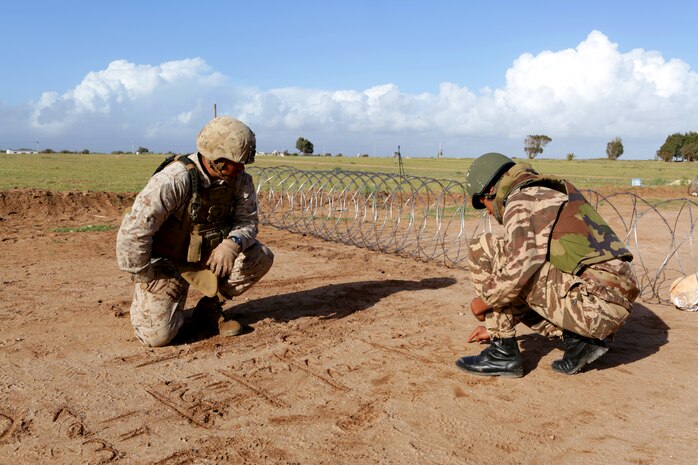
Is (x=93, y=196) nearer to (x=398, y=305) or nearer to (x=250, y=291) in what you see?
(x=250, y=291)

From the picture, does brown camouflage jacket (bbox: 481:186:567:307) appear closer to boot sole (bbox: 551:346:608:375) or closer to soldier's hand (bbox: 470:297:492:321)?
soldier's hand (bbox: 470:297:492:321)

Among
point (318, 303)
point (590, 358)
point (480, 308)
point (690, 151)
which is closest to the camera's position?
point (590, 358)

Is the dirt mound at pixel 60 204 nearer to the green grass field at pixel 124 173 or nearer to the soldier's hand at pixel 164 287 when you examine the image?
the green grass field at pixel 124 173

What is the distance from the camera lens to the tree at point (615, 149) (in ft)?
293

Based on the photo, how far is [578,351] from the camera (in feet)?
14.8

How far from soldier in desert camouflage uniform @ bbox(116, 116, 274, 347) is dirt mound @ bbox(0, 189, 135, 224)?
8.94 metres

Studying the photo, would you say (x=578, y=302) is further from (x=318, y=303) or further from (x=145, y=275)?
(x=145, y=275)

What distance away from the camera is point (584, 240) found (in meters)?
4.13

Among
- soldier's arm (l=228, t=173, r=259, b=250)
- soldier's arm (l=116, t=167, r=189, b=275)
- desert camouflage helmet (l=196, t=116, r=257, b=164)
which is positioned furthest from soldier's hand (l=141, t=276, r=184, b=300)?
desert camouflage helmet (l=196, t=116, r=257, b=164)

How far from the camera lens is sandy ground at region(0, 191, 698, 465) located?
11.3ft

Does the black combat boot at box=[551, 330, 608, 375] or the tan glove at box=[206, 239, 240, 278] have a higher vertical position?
the tan glove at box=[206, 239, 240, 278]

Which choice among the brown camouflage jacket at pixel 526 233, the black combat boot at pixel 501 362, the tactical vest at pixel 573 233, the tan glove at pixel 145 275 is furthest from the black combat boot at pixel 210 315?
the tactical vest at pixel 573 233

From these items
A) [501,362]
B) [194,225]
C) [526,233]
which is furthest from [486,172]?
[194,225]

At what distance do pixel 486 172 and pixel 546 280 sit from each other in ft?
2.90
